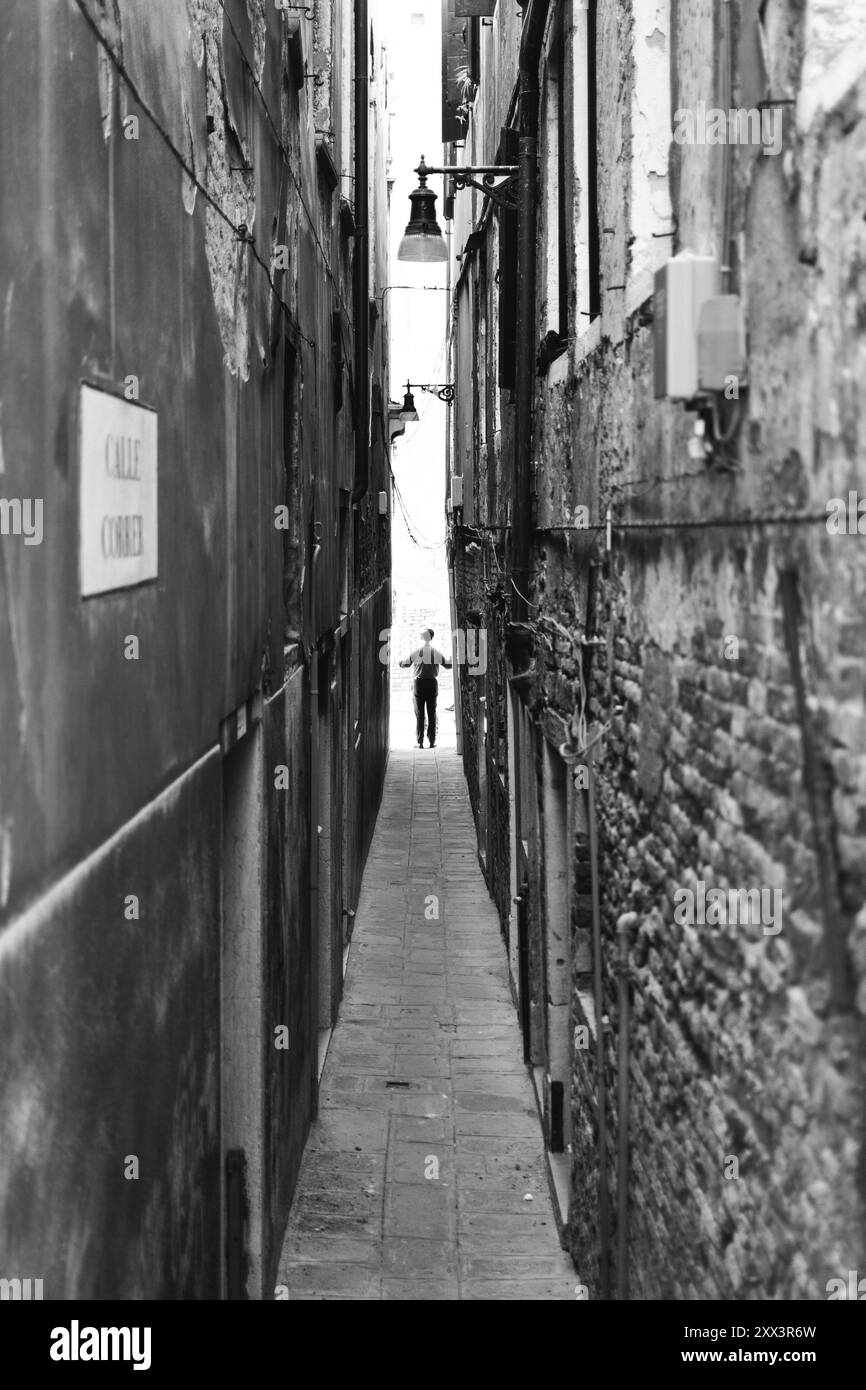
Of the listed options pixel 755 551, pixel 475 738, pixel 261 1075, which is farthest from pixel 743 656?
pixel 475 738

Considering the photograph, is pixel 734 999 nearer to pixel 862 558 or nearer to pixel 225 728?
pixel 862 558

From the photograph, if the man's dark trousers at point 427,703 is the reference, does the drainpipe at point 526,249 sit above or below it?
above

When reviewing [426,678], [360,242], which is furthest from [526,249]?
[426,678]

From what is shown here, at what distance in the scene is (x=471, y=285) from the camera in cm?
1628

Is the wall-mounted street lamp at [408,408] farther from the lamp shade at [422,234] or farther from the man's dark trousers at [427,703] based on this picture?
the lamp shade at [422,234]

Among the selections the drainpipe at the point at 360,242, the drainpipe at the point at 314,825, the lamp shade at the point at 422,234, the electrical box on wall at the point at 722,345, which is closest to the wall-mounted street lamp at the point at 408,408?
the drainpipe at the point at 360,242

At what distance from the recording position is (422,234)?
1091 centimetres

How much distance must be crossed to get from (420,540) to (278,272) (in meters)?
28.2

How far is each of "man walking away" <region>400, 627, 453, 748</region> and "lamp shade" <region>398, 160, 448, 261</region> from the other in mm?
10236

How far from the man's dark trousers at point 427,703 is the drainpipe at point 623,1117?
16819 millimetres

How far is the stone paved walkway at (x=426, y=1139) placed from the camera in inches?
249

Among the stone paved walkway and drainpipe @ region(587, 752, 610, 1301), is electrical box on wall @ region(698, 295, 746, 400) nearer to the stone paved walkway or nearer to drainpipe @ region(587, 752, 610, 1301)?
drainpipe @ region(587, 752, 610, 1301)

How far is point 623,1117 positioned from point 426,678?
16964 millimetres

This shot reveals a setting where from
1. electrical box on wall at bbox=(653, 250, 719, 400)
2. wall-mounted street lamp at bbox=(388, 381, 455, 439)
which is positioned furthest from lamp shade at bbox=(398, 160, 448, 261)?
wall-mounted street lamp at bbox=(388, 381, 455, 439)
